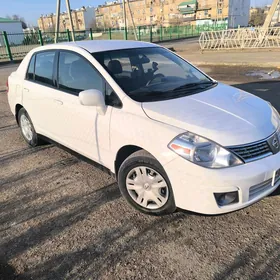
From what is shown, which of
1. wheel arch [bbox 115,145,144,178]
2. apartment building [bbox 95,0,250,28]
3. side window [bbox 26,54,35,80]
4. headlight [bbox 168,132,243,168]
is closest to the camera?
headlight [bbox 168,132,243,168]

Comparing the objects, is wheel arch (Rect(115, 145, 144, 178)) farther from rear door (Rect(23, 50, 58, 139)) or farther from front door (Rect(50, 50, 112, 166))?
→ rear door (Rect(23, 50, 58, 139))

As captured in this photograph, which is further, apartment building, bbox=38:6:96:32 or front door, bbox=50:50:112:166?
apartment building, bbox=38:6:96:32

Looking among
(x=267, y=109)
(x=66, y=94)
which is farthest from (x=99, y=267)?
(x=267, y=109)

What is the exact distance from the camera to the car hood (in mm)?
2332

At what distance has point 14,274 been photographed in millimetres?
2117

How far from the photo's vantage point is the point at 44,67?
3844 millimetres

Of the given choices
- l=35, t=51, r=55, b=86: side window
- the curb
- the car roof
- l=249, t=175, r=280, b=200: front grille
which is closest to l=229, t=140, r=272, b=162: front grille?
l=249, t=175, r=280, b=200: front grille

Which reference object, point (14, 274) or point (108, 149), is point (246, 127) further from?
point (14, 274)

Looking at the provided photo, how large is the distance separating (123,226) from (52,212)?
0.81 m

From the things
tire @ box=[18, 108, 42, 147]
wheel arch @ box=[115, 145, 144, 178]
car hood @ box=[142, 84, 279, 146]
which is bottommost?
tire @ box=[18, 108, 42, 147]

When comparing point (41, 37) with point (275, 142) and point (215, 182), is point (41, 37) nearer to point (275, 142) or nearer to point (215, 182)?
point (275, 142)

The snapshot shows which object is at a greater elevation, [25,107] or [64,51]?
[64,51]

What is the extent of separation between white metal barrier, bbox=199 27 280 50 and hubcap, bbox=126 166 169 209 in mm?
18385

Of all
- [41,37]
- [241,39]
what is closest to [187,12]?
[241,39]
